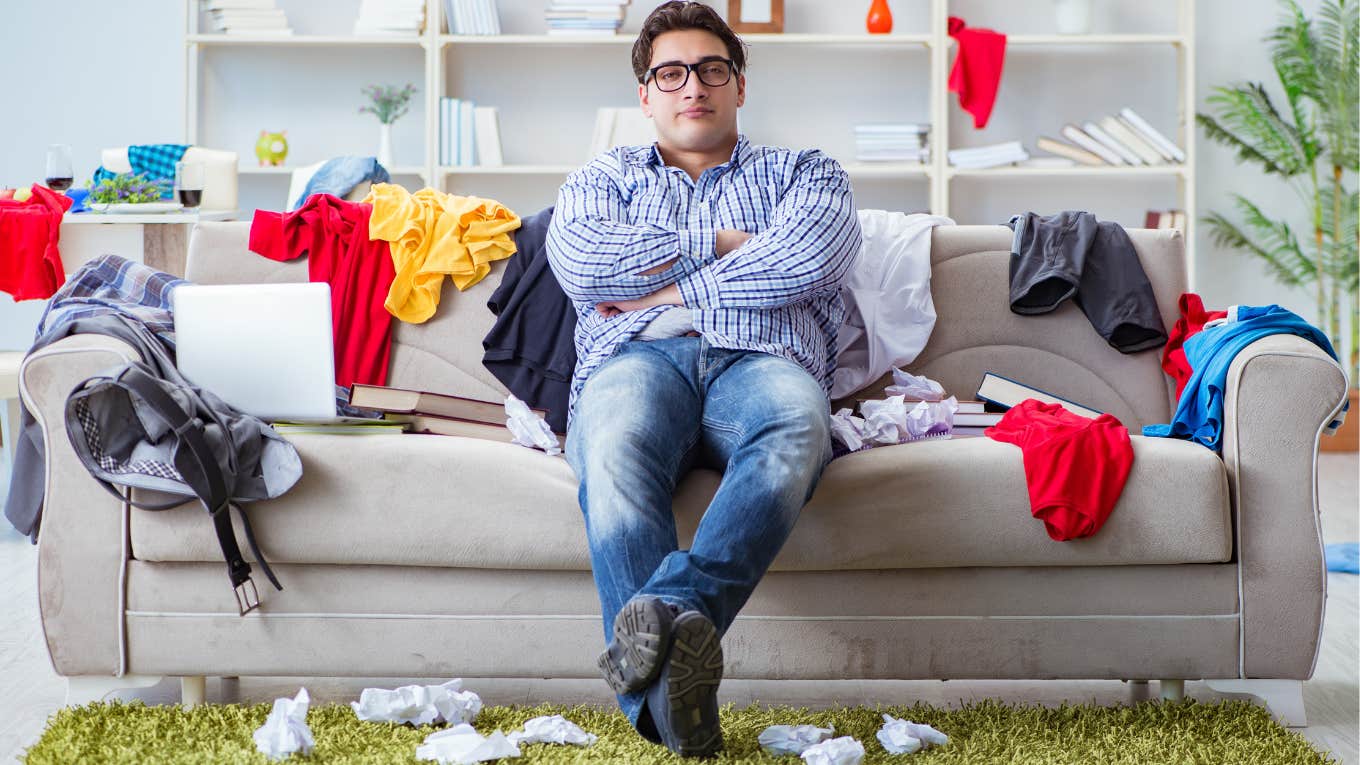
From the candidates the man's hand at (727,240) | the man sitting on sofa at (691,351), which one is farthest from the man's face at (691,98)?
the man's hand at (727,240)

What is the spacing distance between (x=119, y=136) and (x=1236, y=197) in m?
4.47

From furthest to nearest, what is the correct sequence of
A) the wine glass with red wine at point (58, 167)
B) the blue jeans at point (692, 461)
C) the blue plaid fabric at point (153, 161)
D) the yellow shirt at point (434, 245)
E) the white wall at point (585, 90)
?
the white wall at point (585, 90), the blue plaid fabric at point (153, 161), the wine glass with red wine at point (58, 167), the yellow shirt at point (434, 245), the blue jeans at point (692, 461)

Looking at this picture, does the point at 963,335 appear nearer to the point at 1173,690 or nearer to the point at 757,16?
the point at 1173,690

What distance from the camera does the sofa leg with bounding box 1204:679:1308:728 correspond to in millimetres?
2047

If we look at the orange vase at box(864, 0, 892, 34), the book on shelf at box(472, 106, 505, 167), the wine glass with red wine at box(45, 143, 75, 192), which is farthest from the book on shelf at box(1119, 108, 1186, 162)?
the wine glass with red wine at box(45, 143, 75, 192)

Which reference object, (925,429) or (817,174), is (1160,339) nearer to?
(925,429)

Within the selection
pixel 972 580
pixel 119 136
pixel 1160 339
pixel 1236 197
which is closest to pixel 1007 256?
pixel 1160 339

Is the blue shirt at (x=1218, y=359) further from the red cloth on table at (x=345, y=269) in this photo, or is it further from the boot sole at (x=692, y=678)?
the red cloth on table at (x=345, y=269)

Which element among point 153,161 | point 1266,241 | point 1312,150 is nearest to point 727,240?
point 153,161

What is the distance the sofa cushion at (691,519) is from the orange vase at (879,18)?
133 inches

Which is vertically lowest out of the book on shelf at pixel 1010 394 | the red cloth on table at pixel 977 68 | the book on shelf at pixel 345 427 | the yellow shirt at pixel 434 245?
the book on shelf at pixel 345 427

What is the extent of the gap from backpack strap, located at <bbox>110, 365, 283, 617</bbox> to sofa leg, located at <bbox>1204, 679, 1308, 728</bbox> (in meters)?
1.57

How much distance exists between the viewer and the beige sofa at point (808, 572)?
200 cm

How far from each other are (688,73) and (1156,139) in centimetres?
327
